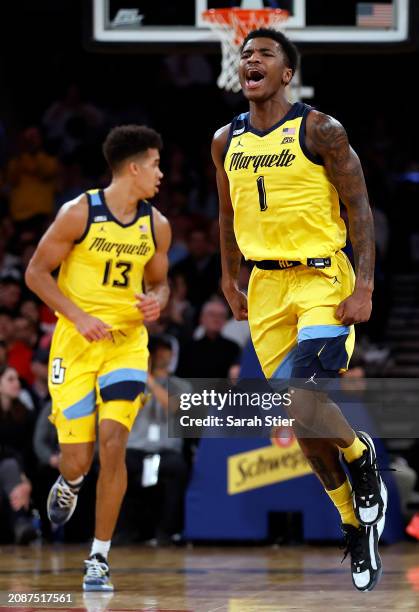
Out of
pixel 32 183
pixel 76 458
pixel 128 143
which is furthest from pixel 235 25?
pixel 32 183

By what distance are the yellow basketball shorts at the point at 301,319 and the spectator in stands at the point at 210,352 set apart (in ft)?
17.1

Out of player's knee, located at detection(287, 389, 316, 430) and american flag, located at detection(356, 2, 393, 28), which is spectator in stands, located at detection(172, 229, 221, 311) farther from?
player's knee, located at detection(287, 389, 316, 430)

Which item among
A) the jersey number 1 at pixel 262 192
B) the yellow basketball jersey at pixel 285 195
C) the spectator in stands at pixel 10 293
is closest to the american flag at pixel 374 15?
the yellow basketball jersey at pixel 285 195

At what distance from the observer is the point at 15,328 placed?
1241 centimetres

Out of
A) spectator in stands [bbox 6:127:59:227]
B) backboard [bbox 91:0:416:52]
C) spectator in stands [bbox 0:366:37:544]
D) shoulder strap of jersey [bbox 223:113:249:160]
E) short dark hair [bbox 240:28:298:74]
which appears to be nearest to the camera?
short dark hair [bbox 240:28:298:74]

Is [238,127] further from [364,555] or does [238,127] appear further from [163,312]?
[163,312]

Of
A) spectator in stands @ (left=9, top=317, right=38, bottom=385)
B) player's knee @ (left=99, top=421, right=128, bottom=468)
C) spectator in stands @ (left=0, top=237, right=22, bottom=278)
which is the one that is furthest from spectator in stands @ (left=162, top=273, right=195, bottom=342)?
player's knee @ (left=99, top=421, right=128, bottom=468)

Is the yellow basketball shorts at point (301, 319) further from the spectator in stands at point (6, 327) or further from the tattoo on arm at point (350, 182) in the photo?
the spectator in stands at point (6, 327)

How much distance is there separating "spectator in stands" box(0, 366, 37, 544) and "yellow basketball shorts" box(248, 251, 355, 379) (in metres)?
4.46

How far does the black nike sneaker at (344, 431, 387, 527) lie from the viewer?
5.96 metres

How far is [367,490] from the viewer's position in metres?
5.98

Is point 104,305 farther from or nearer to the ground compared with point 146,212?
nearer to the ground

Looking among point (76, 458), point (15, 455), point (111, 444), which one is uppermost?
point (111, 444)

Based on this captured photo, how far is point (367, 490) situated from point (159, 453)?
4.69 metres
